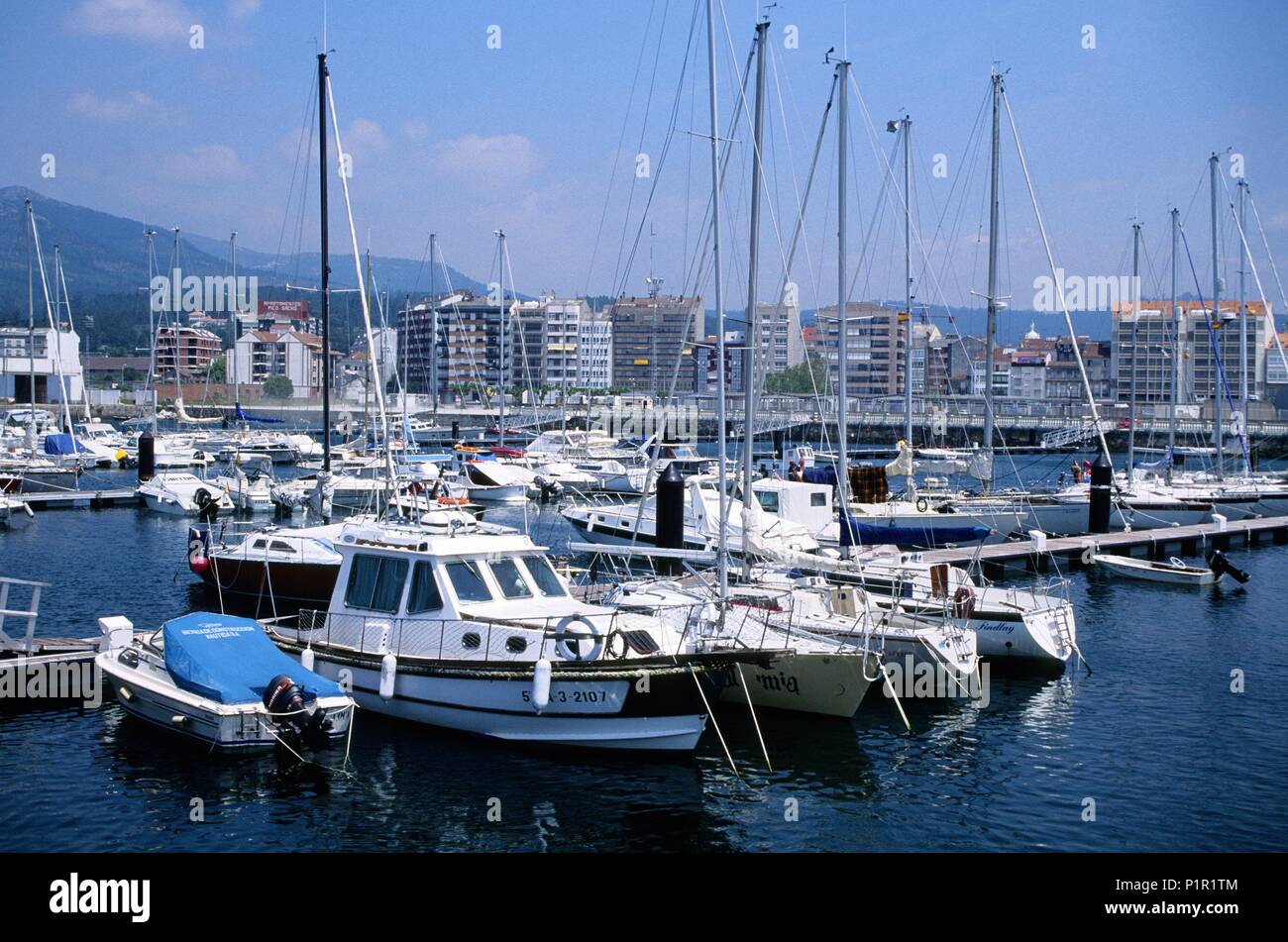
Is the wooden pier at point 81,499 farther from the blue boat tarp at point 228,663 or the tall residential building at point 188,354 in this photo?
the tall residential building at point 188,354

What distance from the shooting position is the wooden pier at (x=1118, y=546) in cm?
3544

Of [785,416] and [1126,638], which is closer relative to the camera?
[1126,638]

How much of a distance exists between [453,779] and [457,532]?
4260 millimetres

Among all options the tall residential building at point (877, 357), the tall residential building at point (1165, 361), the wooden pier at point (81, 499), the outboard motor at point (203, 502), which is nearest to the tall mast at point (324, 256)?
the outboard motor at point (203, 502)

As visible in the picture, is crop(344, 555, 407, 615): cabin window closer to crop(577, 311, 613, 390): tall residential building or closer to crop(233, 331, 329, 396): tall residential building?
crop(577, 311, 613, 390): tall residential building

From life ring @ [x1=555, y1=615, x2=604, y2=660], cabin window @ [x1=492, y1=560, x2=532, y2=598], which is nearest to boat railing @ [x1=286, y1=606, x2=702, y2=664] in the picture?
life ring @ [x1=555, y1=615, x2=604, y2=660]

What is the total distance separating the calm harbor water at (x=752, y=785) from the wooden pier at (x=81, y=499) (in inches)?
1456

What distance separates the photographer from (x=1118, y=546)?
130ft

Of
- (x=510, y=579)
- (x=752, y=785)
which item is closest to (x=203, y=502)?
(x=510, y=579)

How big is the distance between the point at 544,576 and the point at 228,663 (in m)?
4.96

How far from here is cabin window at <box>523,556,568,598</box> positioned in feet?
64.3
